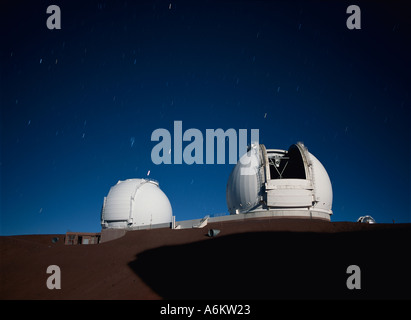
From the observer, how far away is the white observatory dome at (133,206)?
27.0 meters

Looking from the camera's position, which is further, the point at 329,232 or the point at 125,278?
the point at 329,232

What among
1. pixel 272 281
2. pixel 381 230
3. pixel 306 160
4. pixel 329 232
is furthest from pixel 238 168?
pixel 272 281

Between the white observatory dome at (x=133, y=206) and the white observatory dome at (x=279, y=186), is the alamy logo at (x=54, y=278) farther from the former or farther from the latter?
the white observatory dome at (x=133, y=206)

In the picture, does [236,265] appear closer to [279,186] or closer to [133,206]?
[279,186]

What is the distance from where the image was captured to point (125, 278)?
40.2 feet

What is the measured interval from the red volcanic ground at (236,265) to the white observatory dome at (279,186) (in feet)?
7.47

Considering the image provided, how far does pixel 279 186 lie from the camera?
18.8 m

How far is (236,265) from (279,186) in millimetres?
8069

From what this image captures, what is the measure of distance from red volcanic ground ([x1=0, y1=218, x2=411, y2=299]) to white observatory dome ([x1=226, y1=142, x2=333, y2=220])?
2277mm

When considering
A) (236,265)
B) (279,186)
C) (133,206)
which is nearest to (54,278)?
(236,265)

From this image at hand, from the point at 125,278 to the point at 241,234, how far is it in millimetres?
6049

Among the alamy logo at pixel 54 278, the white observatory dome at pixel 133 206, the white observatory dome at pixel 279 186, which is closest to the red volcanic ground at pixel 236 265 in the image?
the alamy logo at pixel 54 278

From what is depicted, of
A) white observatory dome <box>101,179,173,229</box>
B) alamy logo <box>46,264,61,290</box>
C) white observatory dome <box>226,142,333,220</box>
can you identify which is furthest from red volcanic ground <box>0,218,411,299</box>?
white observatory dome <box>101,179,173,229</box>
